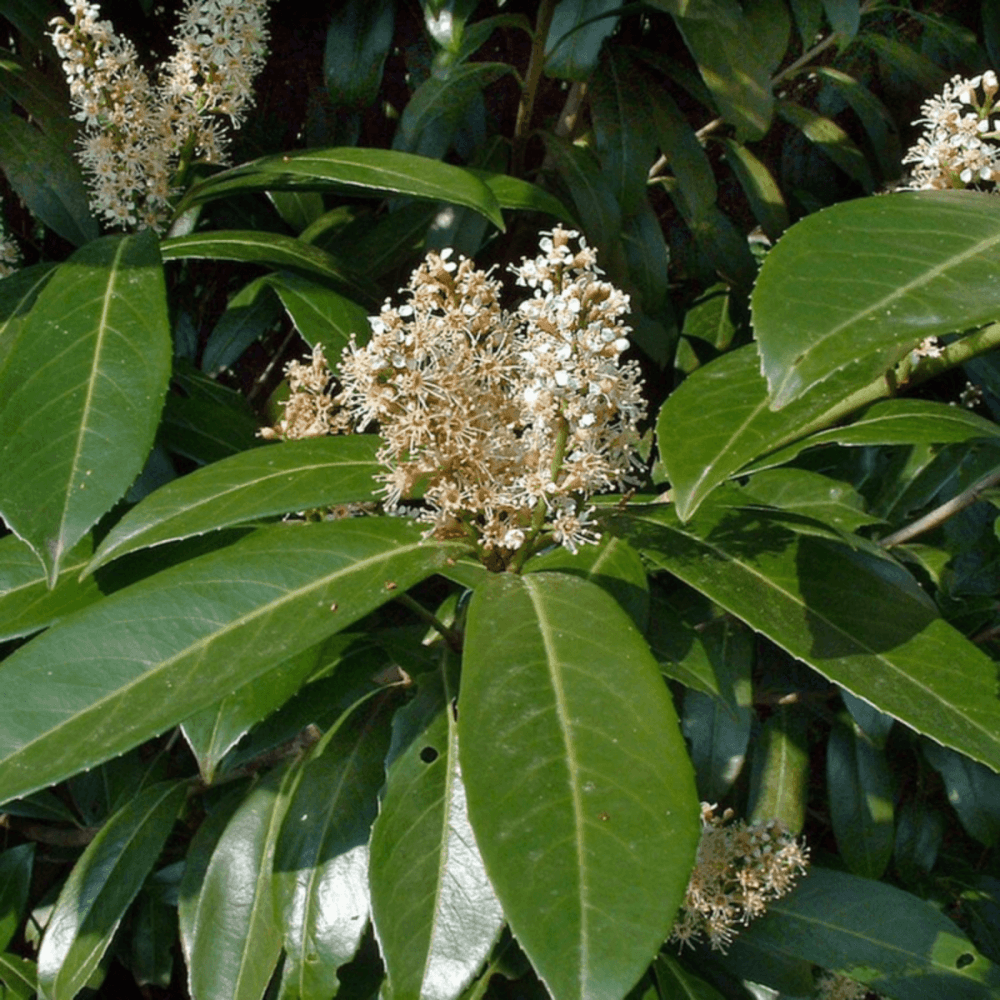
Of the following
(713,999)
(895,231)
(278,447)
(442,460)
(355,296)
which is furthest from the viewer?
(355,296)

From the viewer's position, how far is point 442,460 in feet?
3.16

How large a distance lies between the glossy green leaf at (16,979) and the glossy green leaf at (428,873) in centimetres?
97

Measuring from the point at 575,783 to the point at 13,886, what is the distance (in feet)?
4.76

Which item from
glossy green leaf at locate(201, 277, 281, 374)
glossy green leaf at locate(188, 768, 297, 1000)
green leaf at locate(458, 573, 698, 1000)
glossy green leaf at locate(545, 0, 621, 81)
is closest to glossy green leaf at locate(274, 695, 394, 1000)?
glossy green leaf at locate(188, 768, 297, 1000)

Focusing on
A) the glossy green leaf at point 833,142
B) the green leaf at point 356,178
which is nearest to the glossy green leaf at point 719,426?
the green leaf at point 356,178

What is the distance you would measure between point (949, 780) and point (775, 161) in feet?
4.21

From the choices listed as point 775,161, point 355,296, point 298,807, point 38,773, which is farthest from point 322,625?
point 775,161

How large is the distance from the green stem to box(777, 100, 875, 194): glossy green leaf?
52cm

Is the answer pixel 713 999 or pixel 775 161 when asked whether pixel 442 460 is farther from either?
pixel 775 161

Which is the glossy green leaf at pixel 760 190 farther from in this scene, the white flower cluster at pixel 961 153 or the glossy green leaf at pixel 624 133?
the white flower cluster at pixel 961 153

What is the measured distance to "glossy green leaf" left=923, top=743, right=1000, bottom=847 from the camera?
190 centimetres

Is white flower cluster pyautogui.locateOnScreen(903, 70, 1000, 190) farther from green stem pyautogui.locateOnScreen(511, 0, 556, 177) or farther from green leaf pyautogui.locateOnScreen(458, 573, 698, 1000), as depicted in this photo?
green stem pyautogui.locateOnScreen(511, 0, 556, 177)

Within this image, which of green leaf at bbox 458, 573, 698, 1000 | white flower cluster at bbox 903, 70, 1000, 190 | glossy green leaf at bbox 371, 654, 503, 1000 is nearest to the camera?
green leaf at bbox 458, 573, 698, 1000

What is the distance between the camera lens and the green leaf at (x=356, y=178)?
1.35m
